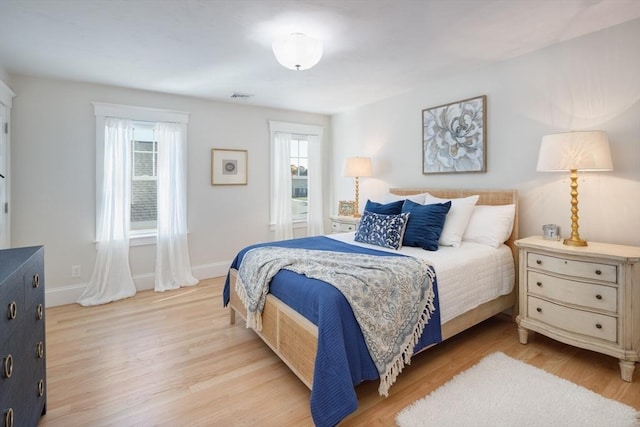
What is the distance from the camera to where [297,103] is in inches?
175

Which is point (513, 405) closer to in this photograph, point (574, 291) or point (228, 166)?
point (574, 291)

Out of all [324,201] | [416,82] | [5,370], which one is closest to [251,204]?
[324,201]

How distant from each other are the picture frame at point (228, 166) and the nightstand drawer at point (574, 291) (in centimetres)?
357

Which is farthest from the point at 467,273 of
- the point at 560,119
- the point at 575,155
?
the point at 560,119

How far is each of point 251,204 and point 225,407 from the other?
3114mm

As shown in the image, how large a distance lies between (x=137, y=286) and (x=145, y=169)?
144 cm

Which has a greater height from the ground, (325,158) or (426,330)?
(325,158)

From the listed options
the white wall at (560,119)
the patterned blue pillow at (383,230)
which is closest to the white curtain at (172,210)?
the patterned blue pillow at (383,230)

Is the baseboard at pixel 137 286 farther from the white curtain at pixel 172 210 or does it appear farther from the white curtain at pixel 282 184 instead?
the white curtain at pixel 282 184

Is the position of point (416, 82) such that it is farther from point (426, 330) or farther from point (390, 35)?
point (426, 330)

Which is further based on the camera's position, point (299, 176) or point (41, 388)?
point (299, 176)

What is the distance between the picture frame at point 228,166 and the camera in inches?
170

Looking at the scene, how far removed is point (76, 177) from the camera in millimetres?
3502

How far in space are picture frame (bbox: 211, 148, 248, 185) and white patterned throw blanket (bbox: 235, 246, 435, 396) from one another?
222cm
